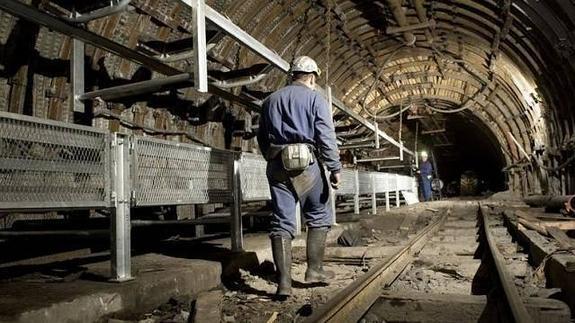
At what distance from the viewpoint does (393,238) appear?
6.73 meters

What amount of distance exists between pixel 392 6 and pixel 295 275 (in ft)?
23.8

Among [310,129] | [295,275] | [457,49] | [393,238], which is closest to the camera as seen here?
[310,129]

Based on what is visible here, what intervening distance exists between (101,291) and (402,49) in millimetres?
11502

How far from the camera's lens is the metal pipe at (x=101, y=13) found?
11.9ft

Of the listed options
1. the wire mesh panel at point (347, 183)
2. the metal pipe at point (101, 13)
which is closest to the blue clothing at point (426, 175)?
the wire mesh panel at point (347, 183)

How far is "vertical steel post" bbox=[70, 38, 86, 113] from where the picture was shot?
4.74m

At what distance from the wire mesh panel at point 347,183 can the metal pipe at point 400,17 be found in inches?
144

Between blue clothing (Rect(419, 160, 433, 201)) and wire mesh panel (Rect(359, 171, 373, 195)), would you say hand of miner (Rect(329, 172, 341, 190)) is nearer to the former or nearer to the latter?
wire mesh panel (Rect(359, 171, 373, 195))

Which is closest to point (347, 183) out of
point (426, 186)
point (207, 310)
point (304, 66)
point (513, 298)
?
point (304, 66)

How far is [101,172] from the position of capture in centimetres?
286

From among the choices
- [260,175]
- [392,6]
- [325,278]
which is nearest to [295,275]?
[325,278]

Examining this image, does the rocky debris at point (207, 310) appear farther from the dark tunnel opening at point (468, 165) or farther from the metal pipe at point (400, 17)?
the dark tunnel opening at point (468, 165)

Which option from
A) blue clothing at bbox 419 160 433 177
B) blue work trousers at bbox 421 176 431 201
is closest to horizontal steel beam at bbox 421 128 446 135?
blue work trousers at bbox 421 176 431 201

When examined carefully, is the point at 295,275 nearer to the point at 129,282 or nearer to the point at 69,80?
the point at 129,282
